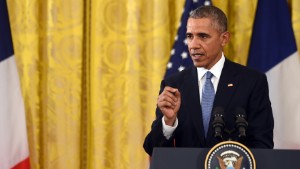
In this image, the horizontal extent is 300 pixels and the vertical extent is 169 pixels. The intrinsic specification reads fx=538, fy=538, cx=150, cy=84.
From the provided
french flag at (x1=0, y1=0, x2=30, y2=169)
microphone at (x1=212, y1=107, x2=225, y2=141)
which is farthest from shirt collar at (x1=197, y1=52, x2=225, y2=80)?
french flag at (x1=0, y1=0, x2=30, y2=169)

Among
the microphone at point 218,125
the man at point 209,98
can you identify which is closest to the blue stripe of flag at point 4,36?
the man at point 209,98

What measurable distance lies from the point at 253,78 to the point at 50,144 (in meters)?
1.83

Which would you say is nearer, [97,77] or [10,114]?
[10,114]

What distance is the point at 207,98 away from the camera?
2625mm

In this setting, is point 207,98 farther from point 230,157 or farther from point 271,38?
point 271,38

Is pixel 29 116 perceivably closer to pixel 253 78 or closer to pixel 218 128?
pixel 253 78

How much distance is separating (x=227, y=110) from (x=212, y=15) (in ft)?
1.78

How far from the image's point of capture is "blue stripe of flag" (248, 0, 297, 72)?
359cm

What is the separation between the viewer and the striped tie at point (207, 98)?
2568 mm

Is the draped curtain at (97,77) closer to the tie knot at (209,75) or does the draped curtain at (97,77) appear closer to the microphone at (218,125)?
the tie knot at (209,75)

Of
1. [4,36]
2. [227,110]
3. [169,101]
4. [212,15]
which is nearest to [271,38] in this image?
[212,15]

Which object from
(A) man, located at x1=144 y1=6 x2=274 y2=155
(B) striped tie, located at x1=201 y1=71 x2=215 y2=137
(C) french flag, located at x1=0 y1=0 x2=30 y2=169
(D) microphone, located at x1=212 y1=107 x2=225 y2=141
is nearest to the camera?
(D) microphone, located at x1=212 y1=107 x2=225 y2=141

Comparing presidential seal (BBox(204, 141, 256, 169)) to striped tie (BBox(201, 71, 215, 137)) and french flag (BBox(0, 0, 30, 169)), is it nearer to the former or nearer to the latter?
striped tie (BBox(201, 71, 215, 137))

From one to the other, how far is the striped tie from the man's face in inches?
3.0
